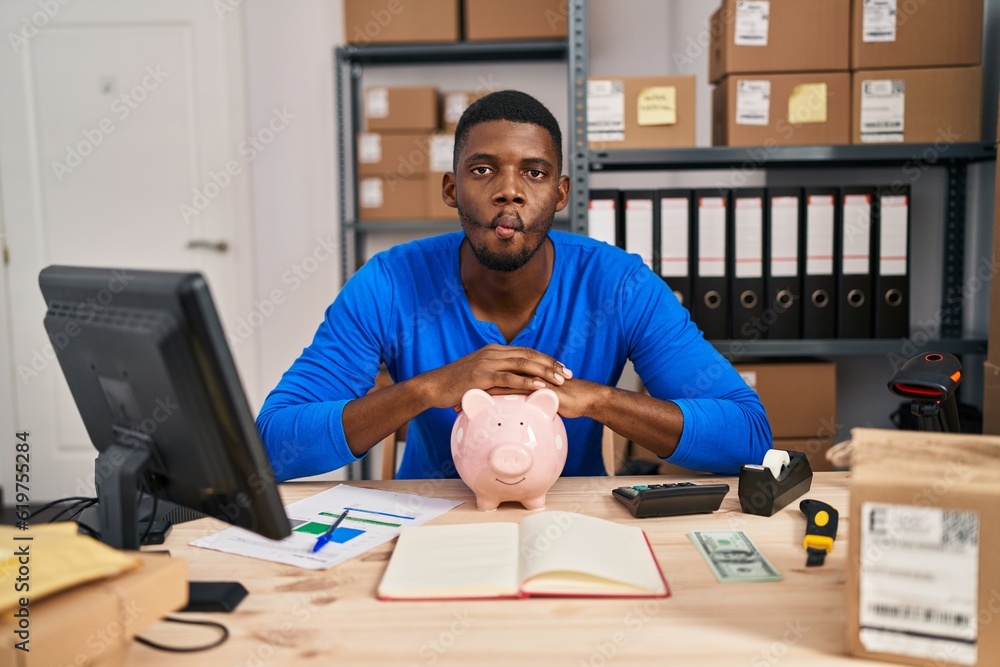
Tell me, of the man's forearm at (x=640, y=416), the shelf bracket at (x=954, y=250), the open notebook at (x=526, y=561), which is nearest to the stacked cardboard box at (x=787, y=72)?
the shelf bracket at (x=954, y=250)

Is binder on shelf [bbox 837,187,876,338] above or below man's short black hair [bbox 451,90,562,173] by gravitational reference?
below

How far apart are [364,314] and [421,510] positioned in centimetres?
45

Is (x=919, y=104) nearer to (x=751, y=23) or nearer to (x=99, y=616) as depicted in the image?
(x=751, y=23)


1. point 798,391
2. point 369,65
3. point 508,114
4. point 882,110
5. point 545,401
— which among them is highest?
point 369,65

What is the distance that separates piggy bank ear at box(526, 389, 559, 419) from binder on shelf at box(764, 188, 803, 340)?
120cm

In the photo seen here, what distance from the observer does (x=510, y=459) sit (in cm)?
87

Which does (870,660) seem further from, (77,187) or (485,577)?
(77,187)

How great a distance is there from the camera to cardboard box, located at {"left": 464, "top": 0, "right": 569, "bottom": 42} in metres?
2.48

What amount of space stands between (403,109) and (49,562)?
215 centimetres

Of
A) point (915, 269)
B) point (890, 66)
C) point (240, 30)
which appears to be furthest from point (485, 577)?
point (240, 30)

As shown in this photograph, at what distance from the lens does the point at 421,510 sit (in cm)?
95

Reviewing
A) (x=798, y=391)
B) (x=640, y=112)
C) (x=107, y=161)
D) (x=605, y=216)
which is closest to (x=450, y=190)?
(x=605, y=216)

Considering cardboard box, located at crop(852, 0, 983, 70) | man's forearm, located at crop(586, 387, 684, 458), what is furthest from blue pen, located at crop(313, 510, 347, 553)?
cardboard box, located at crop(852, 0, 983, 70)

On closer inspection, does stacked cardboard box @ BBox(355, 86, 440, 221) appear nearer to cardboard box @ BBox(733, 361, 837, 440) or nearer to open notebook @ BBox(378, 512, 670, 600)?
cardboard box @ BBox(733, 361, 837, 440)
